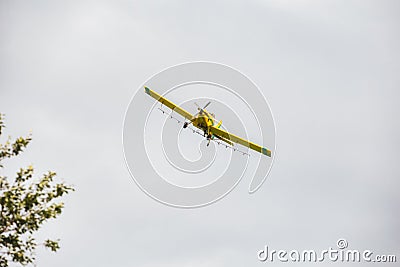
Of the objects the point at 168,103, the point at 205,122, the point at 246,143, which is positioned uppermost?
the point at 168,103

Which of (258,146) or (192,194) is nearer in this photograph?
(192,194)

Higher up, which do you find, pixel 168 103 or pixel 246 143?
pixel 168 103

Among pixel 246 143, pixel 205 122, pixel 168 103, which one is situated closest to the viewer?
pixel 205 122

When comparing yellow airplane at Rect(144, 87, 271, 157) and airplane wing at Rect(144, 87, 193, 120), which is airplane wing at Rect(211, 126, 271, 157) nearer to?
yellow airplane at Rect(144, 87, 271, 157)

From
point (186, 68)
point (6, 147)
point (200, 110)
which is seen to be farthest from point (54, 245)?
point (186, 68)

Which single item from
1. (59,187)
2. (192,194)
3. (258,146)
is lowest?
(59,187)

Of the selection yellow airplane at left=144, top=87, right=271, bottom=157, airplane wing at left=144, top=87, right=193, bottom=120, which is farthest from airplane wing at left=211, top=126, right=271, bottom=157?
airplane wing at left=144, top=87, right=193, bottom=120

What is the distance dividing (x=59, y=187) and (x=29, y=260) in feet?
12.8

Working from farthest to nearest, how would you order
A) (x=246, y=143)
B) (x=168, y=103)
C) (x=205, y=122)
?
(x=246, y=143)
(x=168, y=103)
(x=205, y=122)

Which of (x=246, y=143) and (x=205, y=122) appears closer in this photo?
(x=205, y=122)

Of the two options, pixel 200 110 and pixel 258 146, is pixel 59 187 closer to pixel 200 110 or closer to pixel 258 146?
pixel 200 110

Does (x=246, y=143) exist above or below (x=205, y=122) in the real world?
above

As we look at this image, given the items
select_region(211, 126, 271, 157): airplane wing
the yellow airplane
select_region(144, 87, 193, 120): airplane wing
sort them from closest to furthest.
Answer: the yellow airplane → select_region(211, 126, 271, 157): airplane wing → select_region(144, 87, 193, 120): airplane wing

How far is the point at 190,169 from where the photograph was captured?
190ft
